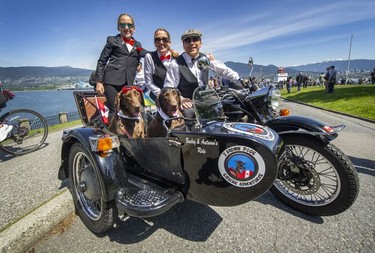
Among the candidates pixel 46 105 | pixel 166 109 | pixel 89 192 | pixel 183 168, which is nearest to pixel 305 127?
pixel 183 168

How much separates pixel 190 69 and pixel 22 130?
4.04 meters

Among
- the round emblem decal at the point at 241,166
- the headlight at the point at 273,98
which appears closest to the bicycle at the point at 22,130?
the round emblem decal at the point at 241,166

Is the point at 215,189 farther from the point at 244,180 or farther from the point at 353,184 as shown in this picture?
the point at 353,184

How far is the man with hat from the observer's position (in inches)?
110

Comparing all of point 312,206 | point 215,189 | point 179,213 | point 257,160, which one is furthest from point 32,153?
point 312,206

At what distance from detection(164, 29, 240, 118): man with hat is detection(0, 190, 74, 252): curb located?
2.03 meters

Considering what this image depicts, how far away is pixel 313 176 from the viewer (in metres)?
2.22

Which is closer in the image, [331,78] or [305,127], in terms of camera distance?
[305,127]

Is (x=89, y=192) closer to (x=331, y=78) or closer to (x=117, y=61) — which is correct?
(x=117, y=61)

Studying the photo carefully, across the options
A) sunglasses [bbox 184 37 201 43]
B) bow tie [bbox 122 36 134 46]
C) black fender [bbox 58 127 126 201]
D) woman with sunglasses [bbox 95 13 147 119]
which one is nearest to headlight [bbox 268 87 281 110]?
sunglasses [bbox 184 37 201 43]

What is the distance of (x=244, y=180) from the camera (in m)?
1.54

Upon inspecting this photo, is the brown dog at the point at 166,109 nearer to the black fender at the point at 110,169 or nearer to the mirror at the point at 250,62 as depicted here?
the black fender at the point at 110,169

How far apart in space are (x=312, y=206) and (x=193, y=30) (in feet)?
8.42

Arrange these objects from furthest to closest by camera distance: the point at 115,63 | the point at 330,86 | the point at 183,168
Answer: the point at 330,86 < the point at 115,63 < the point at 183,168
